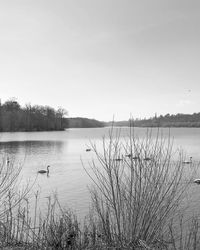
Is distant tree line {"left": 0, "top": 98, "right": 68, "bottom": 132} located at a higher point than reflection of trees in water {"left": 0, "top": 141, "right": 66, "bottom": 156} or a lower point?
higher

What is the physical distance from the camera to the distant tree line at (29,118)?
89812 mm

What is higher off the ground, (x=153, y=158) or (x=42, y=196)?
(x=153, y=158)

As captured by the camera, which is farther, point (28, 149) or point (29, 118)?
point (29, 118)

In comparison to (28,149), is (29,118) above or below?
above

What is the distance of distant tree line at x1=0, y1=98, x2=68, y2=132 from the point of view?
295 feet

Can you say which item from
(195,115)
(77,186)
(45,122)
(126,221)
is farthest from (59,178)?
(195,115)

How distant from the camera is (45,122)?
105 m

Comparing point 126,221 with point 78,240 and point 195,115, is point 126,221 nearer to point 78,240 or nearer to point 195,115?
point 78,240

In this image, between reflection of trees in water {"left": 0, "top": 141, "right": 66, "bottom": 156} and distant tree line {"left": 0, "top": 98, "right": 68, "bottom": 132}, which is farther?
distant tree line {"left": 0, "top": 98, "right": 68, "bottom": 132}

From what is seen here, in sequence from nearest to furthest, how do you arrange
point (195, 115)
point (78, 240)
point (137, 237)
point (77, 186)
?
point (137, 237) < point (78, 240) < point (77, 186) < point (195, 115)

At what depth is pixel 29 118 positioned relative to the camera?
9694 centimetres

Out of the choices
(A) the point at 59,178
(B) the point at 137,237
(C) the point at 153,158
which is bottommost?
(A) the point at 59,178

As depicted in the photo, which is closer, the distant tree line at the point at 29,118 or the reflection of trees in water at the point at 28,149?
the reflection of trees in water at the point at 28,149

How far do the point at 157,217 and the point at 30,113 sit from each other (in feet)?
317
